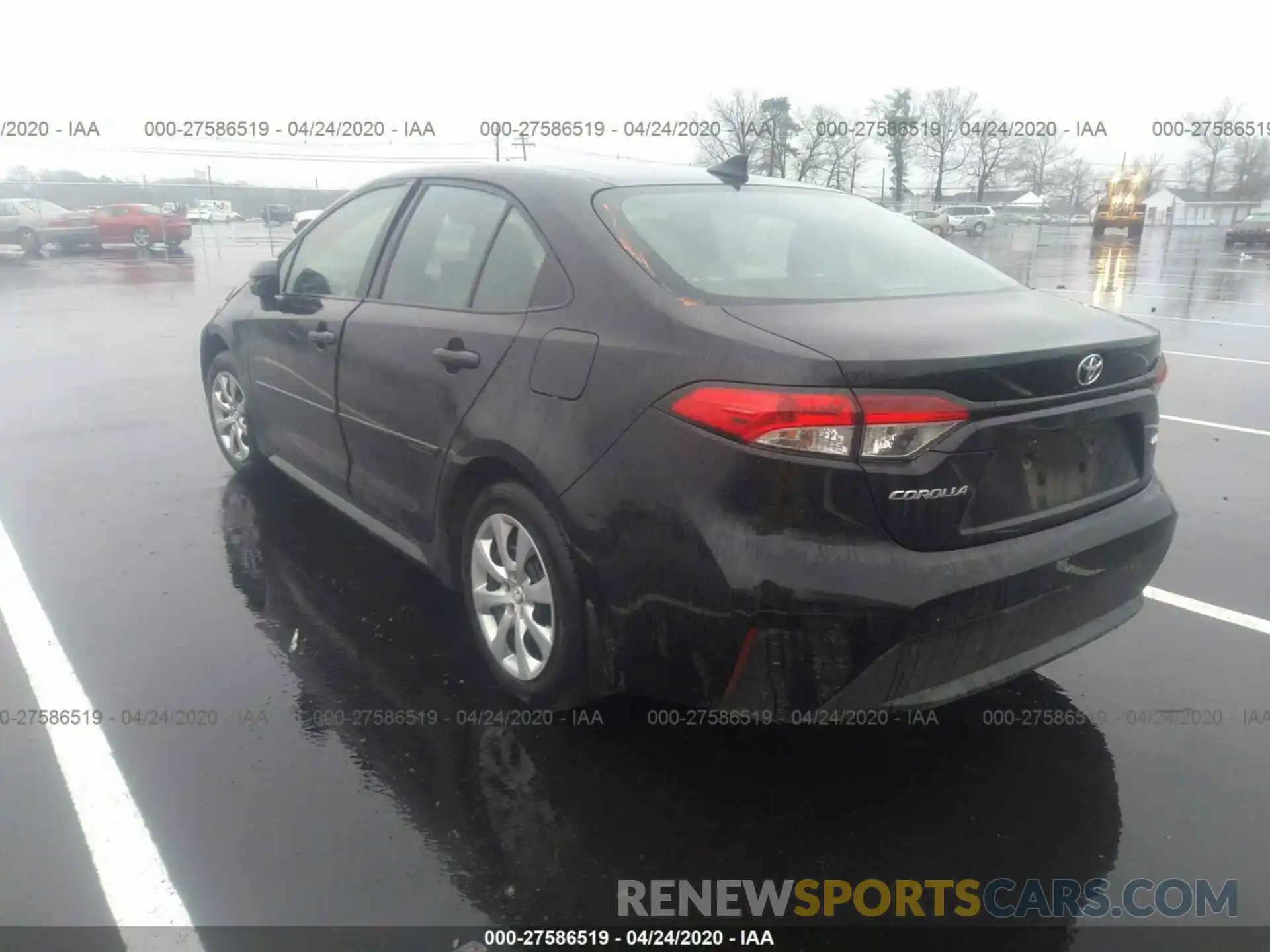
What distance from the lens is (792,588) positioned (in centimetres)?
232

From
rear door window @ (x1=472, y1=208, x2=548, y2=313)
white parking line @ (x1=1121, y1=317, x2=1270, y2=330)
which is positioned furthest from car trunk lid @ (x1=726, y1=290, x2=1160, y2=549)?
white parking line @ (x1=1121, y1=317, x2=1270, y2=330)

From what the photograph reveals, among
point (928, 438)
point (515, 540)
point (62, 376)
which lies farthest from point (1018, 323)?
point (62, 376)

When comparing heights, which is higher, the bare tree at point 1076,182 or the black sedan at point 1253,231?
the bare tree at point 1076,182

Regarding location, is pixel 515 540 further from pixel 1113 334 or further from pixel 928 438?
pixel 1113 334

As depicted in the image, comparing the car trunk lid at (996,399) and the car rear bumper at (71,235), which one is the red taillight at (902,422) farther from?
the car rear bumper at (71,235)

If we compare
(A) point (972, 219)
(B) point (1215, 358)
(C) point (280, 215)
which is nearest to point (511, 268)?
(B) point (1215, 358)

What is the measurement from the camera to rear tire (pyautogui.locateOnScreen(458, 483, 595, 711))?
282cm

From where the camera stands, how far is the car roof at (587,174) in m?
3.29

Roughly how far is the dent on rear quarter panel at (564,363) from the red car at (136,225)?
26589 mm

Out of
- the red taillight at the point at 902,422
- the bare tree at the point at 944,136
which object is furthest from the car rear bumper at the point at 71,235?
the bare tree at the point at 944,136

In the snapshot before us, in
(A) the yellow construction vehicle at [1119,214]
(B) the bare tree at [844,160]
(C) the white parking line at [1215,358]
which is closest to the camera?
(C) the white parking line at [1215,358]

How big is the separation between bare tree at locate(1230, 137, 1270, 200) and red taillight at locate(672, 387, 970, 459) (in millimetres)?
90512

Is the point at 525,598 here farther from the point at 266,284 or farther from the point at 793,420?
the point at 266,284

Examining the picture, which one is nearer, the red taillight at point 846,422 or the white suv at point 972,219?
the red taillight at point 846,422
